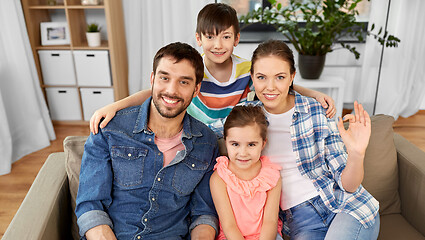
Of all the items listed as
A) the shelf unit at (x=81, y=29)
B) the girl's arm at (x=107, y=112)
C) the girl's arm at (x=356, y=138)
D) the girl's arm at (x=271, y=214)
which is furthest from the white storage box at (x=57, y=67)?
the girl's arm at (x=356, y=138)

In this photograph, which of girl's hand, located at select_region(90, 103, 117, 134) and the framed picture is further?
the framed picture

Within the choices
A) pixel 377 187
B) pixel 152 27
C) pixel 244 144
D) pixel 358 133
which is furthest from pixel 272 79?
pixel 152 27

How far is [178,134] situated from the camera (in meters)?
1.51

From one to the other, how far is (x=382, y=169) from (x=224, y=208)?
740 mm

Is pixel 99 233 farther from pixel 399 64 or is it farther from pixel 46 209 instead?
pixel 399 64

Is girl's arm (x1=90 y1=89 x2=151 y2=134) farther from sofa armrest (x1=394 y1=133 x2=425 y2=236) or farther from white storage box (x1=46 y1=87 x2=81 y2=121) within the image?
white storage box (x1=46 y1=87 x2=81 y2=121)

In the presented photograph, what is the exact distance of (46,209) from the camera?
1343 millimetres

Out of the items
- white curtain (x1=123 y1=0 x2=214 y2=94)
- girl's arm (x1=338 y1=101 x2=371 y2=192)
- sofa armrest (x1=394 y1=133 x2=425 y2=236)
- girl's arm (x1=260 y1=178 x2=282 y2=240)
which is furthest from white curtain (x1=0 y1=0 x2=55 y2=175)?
sofa armrest (x1=394 y1=133 x2=425 y2=236)

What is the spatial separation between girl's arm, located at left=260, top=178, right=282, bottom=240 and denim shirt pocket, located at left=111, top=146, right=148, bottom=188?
49 cm

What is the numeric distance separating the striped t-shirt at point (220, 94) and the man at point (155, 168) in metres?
0.42

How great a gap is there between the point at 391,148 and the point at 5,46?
283 cm

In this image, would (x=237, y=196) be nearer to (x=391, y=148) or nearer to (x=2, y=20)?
(x=391, y=148)

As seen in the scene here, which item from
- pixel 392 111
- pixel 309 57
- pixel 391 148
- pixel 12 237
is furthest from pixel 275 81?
pixel 392 111

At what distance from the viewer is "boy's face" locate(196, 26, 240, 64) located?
183 cm
